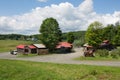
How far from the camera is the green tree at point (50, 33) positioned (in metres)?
82.4

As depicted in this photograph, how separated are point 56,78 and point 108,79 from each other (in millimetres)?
5514

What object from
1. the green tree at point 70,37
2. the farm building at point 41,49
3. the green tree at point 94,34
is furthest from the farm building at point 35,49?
the green tree at point 70,37

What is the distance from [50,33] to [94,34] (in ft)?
50.8

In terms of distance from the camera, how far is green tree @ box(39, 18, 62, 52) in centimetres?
8244

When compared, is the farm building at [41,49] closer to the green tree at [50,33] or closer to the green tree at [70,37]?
the green tree at [50,33]

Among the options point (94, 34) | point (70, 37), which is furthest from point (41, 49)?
point (70, 37)

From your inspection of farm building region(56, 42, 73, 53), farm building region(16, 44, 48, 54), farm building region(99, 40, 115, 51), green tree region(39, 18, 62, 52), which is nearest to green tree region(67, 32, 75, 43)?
farm building region(99, 40, 115, 51)

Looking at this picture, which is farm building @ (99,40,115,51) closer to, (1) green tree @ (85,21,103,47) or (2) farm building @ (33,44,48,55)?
(1) green tree @ (85,21,103,47)

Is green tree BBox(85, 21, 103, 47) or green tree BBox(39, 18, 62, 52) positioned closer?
green tree BBox(85, 21, 103, 47)

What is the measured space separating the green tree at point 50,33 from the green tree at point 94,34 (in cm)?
1131

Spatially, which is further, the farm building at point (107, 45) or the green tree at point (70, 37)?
the green tree at point (70, 37)

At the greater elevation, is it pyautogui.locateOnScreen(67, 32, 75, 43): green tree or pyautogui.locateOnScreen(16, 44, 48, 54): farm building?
pyautogui.locateOnScreen(67, 32, 75, 43): green tree

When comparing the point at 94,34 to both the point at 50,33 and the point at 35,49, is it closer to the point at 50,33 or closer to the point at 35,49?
the point at 50,33

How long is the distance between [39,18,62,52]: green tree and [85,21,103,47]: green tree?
37.1 feet
